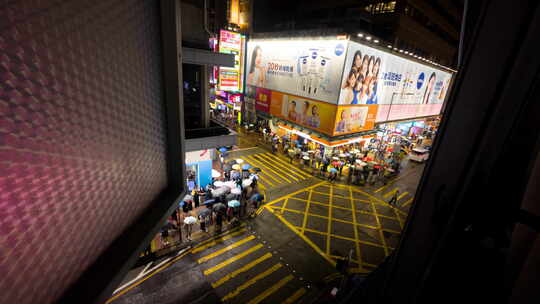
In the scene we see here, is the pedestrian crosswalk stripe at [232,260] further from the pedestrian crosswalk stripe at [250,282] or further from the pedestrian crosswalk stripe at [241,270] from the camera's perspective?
the pedestrian crosswalk stripe at [250,282]

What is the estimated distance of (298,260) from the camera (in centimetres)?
1078

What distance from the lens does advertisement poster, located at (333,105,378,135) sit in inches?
772

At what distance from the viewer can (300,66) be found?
70.0ft

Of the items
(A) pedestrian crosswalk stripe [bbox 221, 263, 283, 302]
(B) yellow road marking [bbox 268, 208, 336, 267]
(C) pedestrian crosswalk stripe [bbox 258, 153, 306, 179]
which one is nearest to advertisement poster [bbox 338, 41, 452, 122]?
(C) pedestrian crosswalk stripe [bbox 258, 153, 306, 179]

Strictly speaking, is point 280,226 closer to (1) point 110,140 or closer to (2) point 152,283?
(2) point 152,283

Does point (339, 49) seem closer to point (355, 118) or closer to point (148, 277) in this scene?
point (355, 118)

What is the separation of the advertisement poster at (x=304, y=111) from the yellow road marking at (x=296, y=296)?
42.4 feet

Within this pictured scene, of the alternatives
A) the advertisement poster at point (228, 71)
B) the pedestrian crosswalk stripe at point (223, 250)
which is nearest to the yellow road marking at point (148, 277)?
the pedestrian crosswalk stripe at point (223, 250)

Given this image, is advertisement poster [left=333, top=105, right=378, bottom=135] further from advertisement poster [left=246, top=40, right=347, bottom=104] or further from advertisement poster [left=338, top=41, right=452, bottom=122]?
advertisement poster [left=246, top=40, right=347, bottom=104]

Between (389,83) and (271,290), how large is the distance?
2144cm

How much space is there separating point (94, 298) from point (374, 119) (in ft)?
83.9

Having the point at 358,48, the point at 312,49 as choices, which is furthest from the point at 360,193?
the point at 312,49

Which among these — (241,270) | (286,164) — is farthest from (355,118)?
(241,270)

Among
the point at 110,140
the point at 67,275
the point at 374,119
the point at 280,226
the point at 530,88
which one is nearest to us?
the point at 67,275
